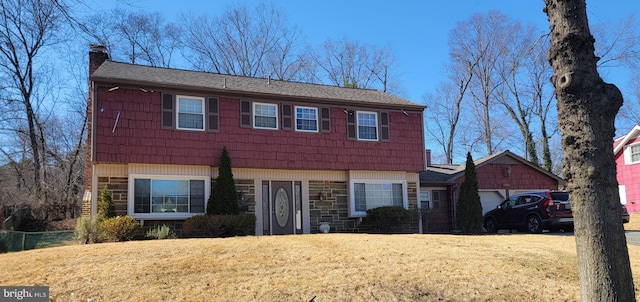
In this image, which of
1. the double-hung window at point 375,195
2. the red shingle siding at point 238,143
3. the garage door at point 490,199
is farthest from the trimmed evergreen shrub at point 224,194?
the garage door at point 490,199

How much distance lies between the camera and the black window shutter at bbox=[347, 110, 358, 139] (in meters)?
16.6

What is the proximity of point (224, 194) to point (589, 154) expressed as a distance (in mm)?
10666

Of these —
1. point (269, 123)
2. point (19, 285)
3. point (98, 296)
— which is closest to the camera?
point (98, 296)

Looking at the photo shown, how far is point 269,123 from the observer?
1559 centimetres

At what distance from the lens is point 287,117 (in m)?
15.8

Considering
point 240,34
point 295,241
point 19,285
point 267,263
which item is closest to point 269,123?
point 295,241

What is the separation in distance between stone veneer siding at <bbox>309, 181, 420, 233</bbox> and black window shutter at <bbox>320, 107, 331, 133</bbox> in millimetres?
1770

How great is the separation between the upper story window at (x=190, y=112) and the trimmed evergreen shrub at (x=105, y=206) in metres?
2.69

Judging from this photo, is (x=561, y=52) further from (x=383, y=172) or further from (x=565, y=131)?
(x=383, y=172)

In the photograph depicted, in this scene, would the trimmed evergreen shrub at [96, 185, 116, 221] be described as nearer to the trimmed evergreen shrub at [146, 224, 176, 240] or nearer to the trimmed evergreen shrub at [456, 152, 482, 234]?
the trimmed evergreen shrub at [146, 224, 176, 240]

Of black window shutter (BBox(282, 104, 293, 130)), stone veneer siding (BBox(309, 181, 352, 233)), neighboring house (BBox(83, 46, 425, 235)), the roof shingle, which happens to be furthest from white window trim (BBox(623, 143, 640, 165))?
black window shutter (BBox(282, 104, 293, 130))

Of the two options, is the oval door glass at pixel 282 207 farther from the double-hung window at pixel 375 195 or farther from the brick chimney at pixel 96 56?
the brick chimney at pixel 96 56

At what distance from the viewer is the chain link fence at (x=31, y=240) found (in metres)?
12.1

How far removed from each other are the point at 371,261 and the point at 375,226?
302 inches
